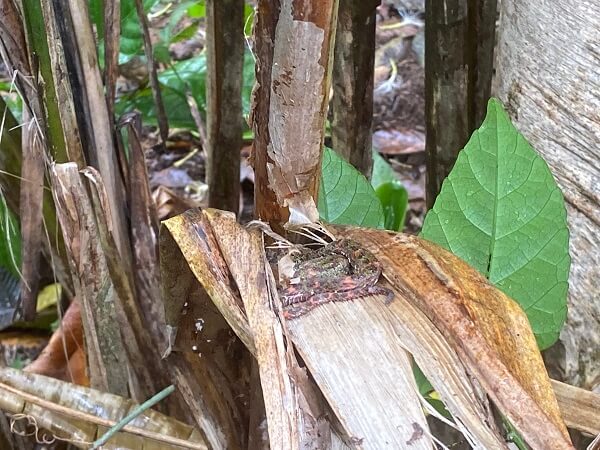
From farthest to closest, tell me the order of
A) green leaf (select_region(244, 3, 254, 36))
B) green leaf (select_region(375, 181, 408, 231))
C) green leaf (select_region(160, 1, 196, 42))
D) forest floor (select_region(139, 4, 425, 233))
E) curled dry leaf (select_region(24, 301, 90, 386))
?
forest floor (select_region(139, 4, 425, 233))
green leaf (select_region(160, 1, 196, 42))
green leaf (select_region(375, 181, 408, 231))
curled dry leaf (select_region(24, 301, 90, 386))
green leaf (select_region(244, 3, 254, 36))

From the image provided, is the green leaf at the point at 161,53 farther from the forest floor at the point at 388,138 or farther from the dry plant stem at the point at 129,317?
the dry plant stem at the point at 129,317

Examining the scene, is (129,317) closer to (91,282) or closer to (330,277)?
(91,282)

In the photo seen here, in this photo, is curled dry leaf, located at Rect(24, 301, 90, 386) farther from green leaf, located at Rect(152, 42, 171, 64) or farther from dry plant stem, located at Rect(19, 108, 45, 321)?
green leaf, located at Rect(152, 42, 171, 64)

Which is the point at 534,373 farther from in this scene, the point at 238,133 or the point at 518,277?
the point at 238,133

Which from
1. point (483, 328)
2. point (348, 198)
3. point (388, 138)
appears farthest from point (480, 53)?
point (388, 138)

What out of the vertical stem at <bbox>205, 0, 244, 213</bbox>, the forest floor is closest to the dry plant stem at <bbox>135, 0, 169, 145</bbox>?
the vertical stem at <bbox>205, 0, 244, 213</bbox>

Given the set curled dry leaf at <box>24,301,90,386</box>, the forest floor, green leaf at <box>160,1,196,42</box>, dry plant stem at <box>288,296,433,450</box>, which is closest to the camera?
dry plant stem at <box>288,296,433,450</box>

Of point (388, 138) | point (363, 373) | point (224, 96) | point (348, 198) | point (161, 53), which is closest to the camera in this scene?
point (363, 373)
